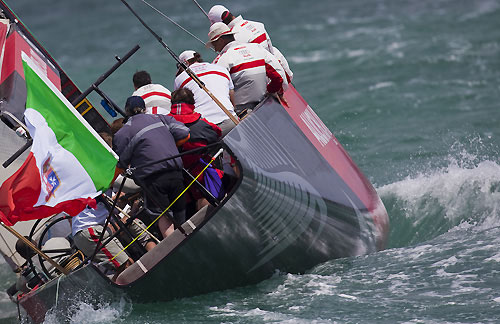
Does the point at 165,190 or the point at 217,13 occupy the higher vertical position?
the point at 217,13

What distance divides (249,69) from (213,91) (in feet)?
1.58

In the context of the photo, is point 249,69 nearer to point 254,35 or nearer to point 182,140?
point 254,35

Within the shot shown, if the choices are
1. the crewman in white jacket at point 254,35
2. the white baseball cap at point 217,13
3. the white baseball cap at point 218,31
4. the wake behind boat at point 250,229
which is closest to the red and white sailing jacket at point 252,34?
the crewman in white jacket at point 254,35

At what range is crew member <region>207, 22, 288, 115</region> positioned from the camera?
7281mm

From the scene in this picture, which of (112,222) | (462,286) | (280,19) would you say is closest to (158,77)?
(280,19)

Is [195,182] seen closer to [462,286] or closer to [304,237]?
[304,237]

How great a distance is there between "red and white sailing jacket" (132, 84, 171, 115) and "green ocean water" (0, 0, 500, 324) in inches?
70.0

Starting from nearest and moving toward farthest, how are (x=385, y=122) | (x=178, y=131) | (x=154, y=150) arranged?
(x=154, y=150) < (x=178, y=131) < (x=385, y=122)

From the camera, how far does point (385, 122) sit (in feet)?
43.1

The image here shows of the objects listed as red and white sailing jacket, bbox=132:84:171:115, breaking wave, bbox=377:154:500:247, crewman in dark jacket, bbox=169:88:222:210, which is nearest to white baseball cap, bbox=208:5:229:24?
red and white sailing jacket, bbox=132:84:171:115

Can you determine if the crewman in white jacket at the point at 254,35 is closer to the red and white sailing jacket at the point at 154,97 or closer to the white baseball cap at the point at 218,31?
the white baseball cap at the point at 218,31

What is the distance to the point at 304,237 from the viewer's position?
6949 mm

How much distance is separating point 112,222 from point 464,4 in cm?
1587

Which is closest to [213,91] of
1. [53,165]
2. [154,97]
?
[154,97]
